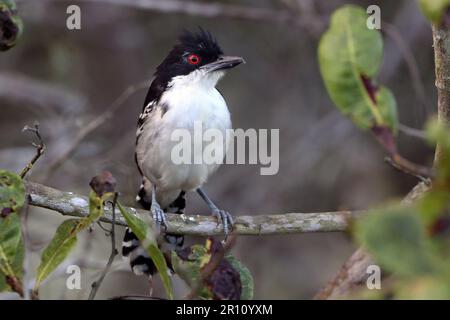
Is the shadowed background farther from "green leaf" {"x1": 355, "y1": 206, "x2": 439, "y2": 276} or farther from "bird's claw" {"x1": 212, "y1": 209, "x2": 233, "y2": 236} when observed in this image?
"green leaf" {"x1": 355, "y1": 206, "x2": 439, "y2": 276}

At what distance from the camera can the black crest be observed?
196 inches

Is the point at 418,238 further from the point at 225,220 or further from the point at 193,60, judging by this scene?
the point at 193,60

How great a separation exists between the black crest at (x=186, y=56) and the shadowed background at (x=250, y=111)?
4.24ft

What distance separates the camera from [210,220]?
13.3 feet

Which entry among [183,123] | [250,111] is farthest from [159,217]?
[250,111]

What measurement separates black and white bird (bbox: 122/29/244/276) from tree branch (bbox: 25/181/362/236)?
662mm

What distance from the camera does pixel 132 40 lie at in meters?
8.26

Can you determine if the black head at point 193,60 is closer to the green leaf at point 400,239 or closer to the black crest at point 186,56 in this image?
the black crest at point 186,56

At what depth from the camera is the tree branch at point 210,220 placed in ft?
11.4

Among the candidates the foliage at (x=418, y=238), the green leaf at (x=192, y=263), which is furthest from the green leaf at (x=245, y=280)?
the foliage at (x=418, y=238)

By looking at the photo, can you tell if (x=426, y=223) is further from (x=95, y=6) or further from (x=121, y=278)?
(x=95, y=6)

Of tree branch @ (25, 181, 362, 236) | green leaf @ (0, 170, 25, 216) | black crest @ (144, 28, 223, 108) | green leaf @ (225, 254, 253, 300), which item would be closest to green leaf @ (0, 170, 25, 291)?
Result: green leaf @ (0, 170, 25, 216)

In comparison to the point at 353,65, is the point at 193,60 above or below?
above

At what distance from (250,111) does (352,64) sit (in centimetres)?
608
